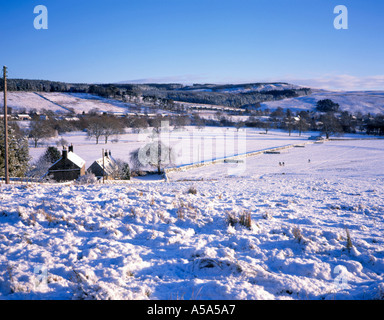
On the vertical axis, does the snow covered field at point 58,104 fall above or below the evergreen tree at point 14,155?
above

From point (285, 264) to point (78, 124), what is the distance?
11879 cm

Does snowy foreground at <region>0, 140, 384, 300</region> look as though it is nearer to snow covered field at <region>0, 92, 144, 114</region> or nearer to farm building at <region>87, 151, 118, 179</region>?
farm building at <region>87, 151, 118, 179</region>

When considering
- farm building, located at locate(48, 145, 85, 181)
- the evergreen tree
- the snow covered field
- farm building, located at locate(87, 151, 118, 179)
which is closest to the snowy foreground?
the evergreen tree

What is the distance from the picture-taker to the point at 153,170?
50719mm

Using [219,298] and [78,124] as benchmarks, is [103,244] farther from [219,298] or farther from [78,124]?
[78,124]

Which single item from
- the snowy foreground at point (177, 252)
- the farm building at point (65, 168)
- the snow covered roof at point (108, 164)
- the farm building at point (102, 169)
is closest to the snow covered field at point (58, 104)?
the snow covered roof at point (108, 164)

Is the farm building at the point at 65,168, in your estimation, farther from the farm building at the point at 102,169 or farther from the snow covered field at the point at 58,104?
the snow covered field at the point at 58,104

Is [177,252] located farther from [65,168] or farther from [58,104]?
[58,104]

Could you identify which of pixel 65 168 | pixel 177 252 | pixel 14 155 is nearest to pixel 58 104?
pixel 65 168

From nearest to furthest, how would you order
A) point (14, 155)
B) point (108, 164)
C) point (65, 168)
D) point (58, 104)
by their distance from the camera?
point (14, 155)
point (65, 168)
point (108, 164)
point (58, 104)

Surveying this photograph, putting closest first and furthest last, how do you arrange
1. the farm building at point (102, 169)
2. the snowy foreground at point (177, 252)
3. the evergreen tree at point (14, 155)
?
the snowy foreground at point (177, 252)
the evergreen tree at point (14, 155)
the farm building at point (102, 169)
